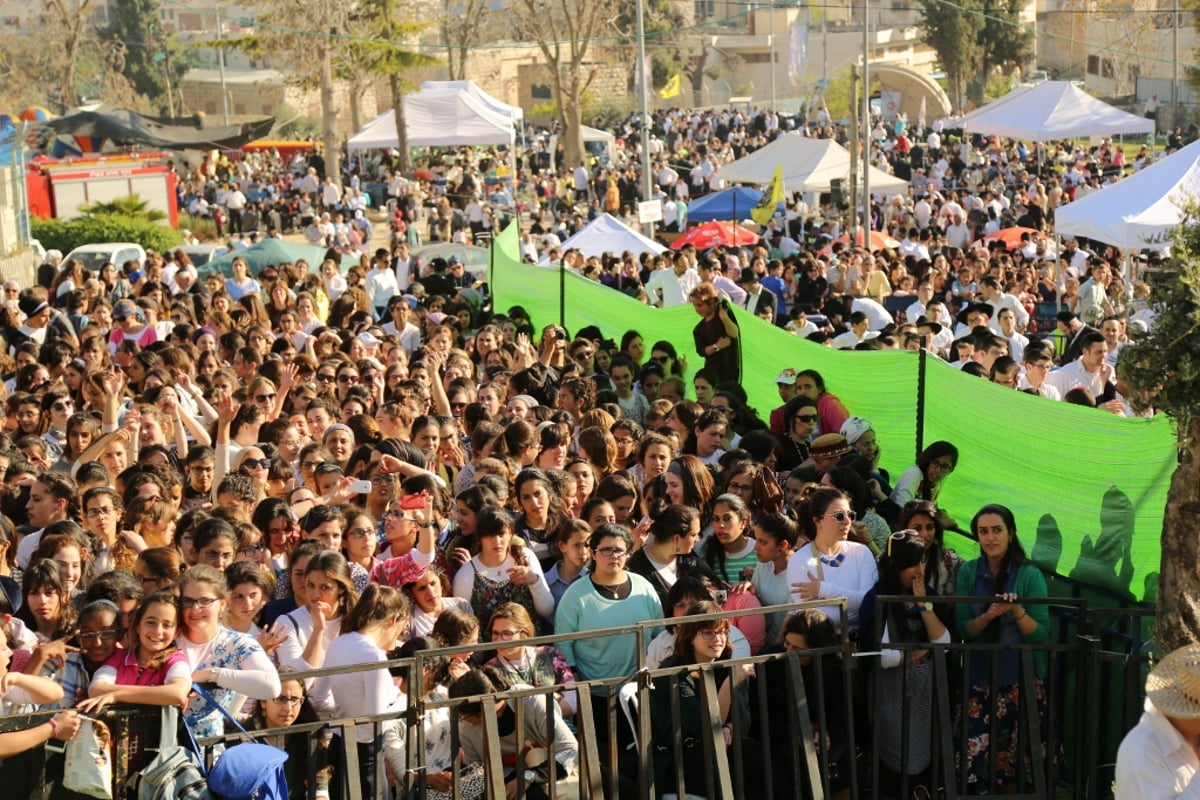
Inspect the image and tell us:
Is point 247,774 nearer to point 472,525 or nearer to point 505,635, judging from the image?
point 505,635

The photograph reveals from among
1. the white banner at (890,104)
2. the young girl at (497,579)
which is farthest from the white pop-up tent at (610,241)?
the white banner at (890,104)

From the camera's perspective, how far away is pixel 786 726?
6766 mm

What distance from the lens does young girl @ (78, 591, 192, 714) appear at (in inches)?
218

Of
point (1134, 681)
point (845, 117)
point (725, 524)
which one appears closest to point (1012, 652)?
point (1134, 681)

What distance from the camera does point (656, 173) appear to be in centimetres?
4306

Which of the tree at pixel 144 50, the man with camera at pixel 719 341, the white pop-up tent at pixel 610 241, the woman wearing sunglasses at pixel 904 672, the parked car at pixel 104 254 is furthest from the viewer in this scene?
the tree at pixel 144 50

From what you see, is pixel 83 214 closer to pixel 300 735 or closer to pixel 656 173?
pixel 656 173

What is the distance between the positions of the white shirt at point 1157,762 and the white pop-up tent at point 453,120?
28.1 m

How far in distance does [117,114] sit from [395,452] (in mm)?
34043

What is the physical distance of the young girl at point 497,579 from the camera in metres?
7.18

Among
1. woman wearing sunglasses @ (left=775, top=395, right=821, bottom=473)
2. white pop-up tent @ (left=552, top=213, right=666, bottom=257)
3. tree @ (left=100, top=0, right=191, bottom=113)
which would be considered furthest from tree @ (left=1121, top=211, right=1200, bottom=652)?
tree @ (left=100, top=0, right=191, bottom=113)

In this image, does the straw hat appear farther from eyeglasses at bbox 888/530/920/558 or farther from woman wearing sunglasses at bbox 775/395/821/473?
woman wearing sunglasses at bbox 775/395/821/473

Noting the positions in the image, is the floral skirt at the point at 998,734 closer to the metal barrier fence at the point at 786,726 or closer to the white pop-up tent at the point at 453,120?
the metal barrier fence at the point at 786,726

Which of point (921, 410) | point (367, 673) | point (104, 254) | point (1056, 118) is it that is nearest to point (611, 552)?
point (367, 673)
